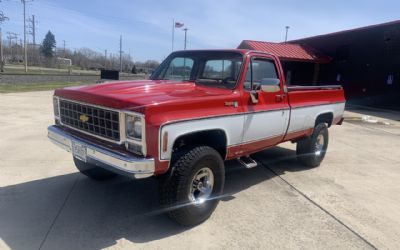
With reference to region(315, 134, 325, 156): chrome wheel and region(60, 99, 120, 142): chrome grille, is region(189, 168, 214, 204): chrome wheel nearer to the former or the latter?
region(60, 99, 120, 142): chrome grille

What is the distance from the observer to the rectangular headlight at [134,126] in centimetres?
356

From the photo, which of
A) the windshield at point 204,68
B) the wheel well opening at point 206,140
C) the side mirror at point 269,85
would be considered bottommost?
the wheel well opening at point 206,140

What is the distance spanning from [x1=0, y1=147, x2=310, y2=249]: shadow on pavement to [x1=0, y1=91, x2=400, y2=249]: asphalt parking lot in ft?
0.04

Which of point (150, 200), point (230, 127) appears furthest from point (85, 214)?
point (230, 127)

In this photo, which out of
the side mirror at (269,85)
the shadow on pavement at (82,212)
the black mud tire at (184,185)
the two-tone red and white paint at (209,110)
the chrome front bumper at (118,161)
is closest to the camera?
the chrome front bumper at (118,161)

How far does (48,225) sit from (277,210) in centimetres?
280

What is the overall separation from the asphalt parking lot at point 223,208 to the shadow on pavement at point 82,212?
11 mm

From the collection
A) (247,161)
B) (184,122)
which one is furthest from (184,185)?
(247,161)

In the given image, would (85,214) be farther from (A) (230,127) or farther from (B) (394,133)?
(B) (394,133)

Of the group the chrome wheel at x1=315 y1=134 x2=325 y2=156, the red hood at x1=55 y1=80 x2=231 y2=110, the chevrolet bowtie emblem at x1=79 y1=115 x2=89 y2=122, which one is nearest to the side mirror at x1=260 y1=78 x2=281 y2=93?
the red hood at x1=55 y1=80 x2=231 y2=110

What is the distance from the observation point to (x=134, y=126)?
3.63m

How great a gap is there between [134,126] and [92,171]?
208cm

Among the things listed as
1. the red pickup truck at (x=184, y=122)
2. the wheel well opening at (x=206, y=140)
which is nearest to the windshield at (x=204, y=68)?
the red pickup truck at (x=184, y=122)

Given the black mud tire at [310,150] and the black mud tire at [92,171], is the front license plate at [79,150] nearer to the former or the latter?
the black mud tire at [92,171]
